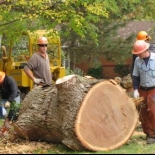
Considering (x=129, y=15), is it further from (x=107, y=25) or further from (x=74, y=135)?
(x=74, y=135)

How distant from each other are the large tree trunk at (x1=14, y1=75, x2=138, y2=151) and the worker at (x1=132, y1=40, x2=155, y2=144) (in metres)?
0.44

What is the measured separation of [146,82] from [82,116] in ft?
5.45

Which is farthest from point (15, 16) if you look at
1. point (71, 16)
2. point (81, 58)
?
point (81, 58)

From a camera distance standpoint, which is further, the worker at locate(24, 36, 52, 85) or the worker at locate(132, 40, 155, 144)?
the worker at locate(24, 36, 52, 85)

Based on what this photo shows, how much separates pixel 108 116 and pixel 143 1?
57.0 ft

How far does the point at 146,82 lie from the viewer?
10391 millimetres

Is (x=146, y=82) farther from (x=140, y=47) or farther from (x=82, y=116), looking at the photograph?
(x=82, y=116)

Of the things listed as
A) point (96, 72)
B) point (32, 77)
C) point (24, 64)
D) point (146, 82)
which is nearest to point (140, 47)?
point (146, 82)

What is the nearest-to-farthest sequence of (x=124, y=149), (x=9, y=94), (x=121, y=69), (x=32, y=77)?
(x=124, y=149) → (x=9, y=94) → (x=32, y=77) → (x=121, y=69)

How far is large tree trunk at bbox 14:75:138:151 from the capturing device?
9.30 meters

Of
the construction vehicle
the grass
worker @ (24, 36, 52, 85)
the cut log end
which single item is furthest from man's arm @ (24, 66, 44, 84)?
the construction vehicle

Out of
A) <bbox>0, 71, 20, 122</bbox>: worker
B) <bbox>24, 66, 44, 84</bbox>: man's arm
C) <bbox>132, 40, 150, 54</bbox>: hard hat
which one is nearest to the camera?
<bbox>132, 40, 150, 54</bbox>: hard hat

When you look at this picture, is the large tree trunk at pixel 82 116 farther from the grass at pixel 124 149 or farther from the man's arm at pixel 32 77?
the man's arm at pixel 32 77

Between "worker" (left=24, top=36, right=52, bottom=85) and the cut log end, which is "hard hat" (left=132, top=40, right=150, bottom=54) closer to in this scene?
the cut log end
